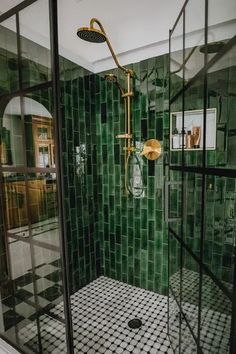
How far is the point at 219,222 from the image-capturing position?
1133 mm

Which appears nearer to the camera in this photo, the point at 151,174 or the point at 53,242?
the point at 53,242

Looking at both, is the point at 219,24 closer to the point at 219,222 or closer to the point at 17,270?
the point at 219,222

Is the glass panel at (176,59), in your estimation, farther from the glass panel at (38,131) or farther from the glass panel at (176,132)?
the glass panel at (38,131)

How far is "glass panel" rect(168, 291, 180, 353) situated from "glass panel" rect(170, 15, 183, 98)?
5.25 feet

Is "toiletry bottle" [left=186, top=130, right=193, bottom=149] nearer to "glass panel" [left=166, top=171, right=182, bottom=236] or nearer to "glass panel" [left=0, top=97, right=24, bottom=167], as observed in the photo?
"glass panel" [left=166, top=171, right=182, bottom=236]

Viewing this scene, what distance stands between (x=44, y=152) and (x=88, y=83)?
150 cm

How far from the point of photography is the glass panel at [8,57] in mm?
1296

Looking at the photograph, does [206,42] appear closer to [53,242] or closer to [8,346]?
[53,242]

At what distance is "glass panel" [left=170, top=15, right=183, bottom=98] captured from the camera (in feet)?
4.87

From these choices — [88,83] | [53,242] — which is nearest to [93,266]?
[53,242]

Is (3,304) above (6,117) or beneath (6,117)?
beneath

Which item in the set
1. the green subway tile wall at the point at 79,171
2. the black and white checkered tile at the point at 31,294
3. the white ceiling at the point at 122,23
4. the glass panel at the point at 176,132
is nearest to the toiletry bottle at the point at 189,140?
the glass panel at the point at 176,132

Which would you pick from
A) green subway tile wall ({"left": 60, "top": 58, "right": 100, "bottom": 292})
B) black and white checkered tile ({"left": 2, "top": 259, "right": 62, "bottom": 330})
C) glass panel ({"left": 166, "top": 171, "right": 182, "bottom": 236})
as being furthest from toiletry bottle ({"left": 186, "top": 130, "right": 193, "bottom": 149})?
green subway tile wall ({"left": 60, "top": 58, "right": 100, "bottom": 292})

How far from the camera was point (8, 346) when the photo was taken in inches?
62.9
